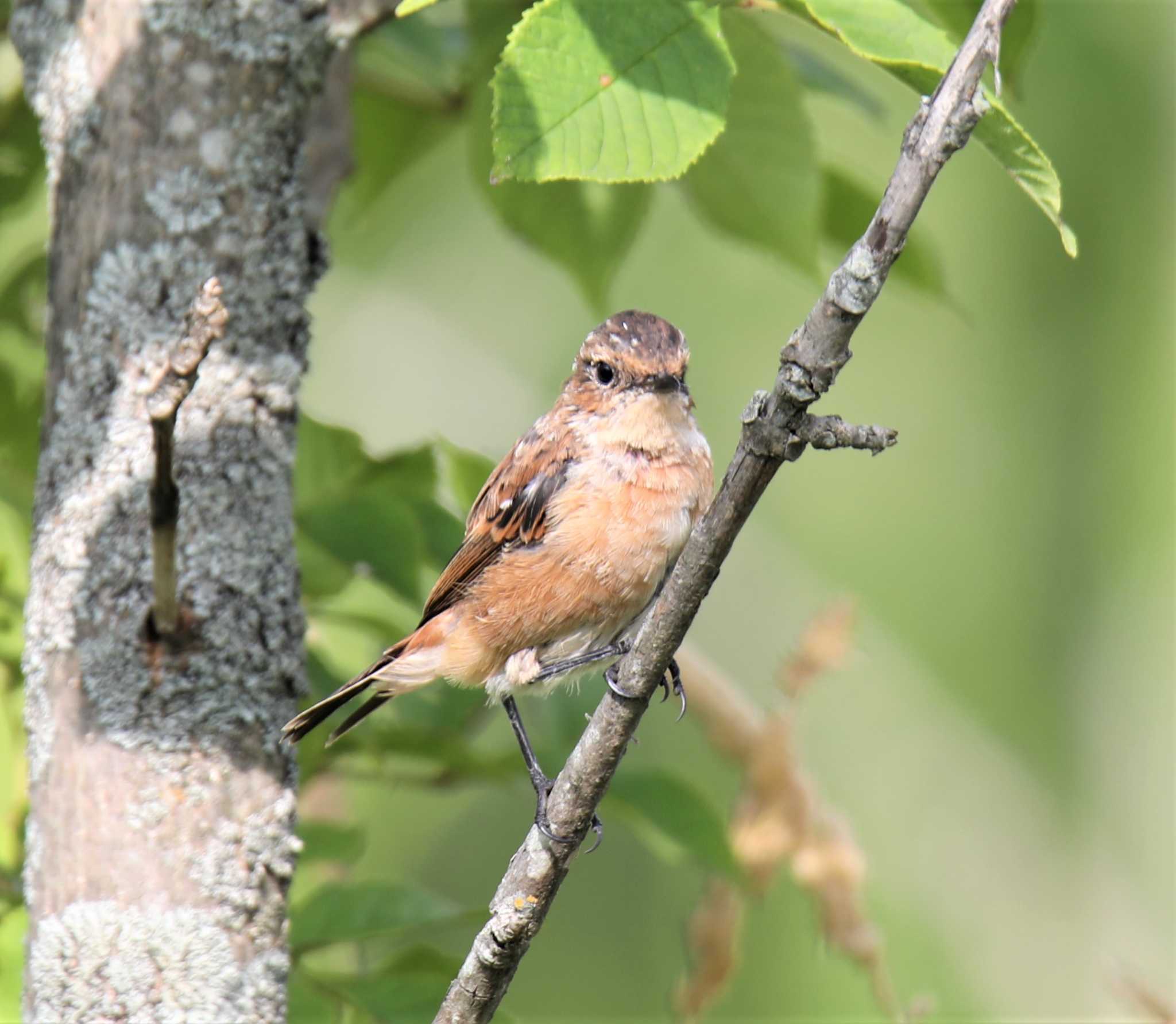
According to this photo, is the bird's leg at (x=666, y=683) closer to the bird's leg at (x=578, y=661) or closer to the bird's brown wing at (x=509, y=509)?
the bird's leg at (x=578, y=661)

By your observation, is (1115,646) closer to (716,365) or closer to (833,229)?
(716,365)

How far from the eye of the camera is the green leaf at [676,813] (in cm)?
316

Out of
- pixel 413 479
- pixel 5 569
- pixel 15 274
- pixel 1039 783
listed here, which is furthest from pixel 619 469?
pixel 1039 783

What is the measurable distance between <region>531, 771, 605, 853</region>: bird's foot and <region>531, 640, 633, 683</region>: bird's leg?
0.26 m

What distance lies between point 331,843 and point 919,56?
7.00 ft

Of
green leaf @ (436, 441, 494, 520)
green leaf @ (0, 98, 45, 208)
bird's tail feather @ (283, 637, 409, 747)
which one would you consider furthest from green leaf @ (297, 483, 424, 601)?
green leaf @ (0, 98, 45, 208)

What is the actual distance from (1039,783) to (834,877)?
19.4 feet

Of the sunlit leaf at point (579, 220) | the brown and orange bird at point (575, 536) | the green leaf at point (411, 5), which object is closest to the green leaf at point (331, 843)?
the brown and orange bird at point (575, 536)

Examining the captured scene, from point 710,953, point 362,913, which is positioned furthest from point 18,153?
point 710,953

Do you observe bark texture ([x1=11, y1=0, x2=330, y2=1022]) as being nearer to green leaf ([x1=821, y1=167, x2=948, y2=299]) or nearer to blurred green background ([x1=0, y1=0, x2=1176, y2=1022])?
green leaf ([x1=821, y1=167, x2=948, y2=299])

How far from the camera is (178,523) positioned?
249 cm

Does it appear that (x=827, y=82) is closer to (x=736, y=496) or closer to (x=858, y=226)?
(x=858, y=226)

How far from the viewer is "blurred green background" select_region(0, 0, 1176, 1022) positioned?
7.37 meters

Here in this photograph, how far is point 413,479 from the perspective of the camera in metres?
3.11
